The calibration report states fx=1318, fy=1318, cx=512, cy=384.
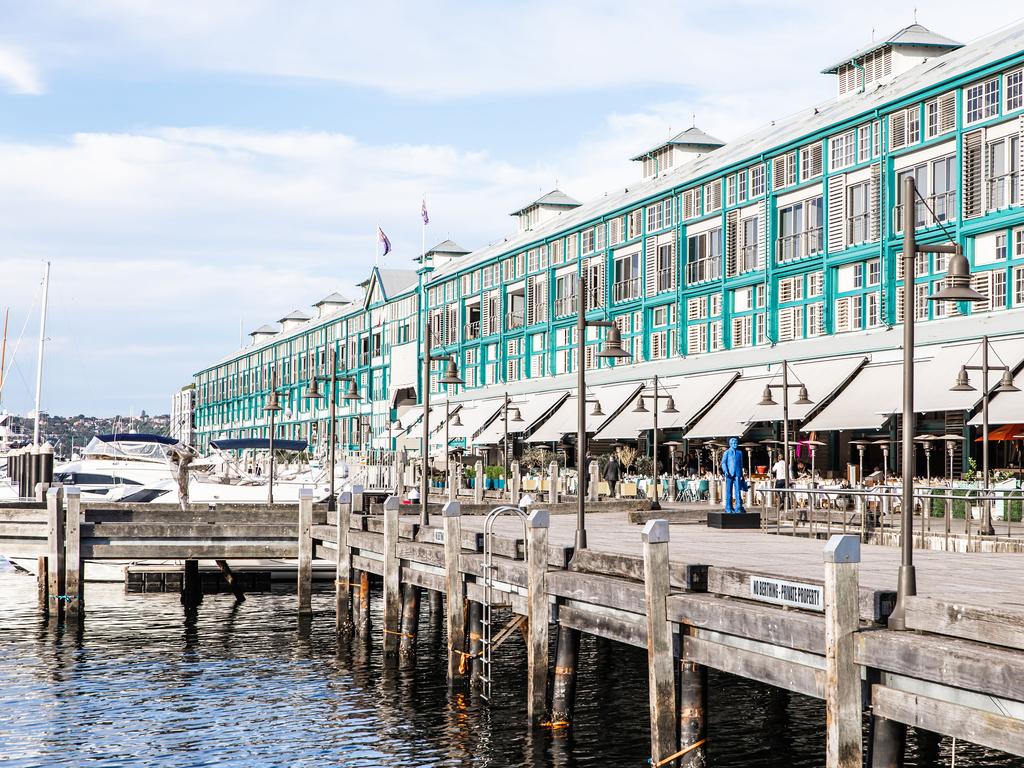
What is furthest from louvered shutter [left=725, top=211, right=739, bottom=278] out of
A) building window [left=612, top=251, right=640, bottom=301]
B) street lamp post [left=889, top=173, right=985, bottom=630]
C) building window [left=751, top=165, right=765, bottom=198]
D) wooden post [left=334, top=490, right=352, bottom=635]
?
street lamp post [left=889, top=173, right=985, bottom=630]

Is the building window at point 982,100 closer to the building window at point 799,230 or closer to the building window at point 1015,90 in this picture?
the building window at point 1015,90

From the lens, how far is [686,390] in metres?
53.8

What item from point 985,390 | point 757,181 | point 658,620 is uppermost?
point 757,181

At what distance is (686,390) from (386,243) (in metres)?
32.0

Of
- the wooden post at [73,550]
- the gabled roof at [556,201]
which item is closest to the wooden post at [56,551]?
the wooden post at [73,550]

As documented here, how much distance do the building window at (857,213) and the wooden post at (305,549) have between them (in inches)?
1055

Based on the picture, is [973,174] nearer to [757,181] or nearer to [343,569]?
[757,181]

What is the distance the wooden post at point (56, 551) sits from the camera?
2969 centimetres

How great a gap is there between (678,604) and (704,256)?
45.6m

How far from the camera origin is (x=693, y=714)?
14648 mm

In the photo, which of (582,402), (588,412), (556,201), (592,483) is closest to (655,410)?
(592,483)

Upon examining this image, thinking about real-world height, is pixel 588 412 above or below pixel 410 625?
above

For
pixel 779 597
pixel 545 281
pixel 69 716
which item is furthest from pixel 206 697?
pixel 545 281

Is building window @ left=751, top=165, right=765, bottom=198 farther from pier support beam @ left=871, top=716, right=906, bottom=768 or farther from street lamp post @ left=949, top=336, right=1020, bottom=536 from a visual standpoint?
pier support beam @ left=871, top=716, right=906, bottom=768
